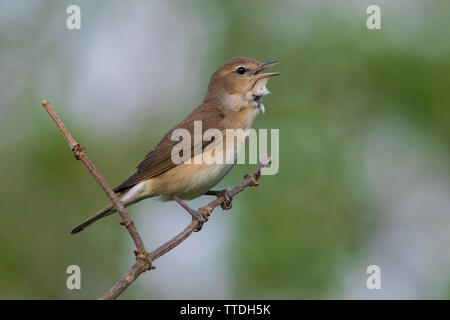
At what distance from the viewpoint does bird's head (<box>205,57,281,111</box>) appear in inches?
264

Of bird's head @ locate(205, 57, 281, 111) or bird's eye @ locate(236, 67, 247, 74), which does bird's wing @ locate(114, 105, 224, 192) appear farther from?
bird's eye @ locate(236, 67, 247, 74)

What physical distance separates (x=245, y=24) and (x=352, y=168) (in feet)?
9.24

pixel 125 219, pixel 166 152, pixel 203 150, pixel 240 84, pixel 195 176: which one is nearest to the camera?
pixel 125 219

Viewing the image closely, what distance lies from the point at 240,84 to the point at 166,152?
1.13m

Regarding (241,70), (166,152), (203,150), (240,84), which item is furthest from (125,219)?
(241,70)

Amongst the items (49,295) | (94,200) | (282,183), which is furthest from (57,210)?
(282,183)

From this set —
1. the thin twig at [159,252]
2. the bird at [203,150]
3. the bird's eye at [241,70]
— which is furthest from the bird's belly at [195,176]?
the thin twig at [159,252]

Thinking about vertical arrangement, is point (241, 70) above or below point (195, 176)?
above

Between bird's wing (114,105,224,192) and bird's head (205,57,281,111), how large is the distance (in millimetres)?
232

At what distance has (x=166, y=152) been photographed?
6.36 metres

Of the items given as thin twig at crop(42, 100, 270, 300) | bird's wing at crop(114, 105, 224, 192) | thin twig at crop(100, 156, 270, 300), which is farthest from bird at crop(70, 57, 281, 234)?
thin twig at crop(42, 100, 270, 300)

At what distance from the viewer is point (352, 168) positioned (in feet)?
29.5

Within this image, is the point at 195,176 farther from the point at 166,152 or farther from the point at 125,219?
the point at 125,219

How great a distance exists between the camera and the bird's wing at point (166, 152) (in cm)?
620
